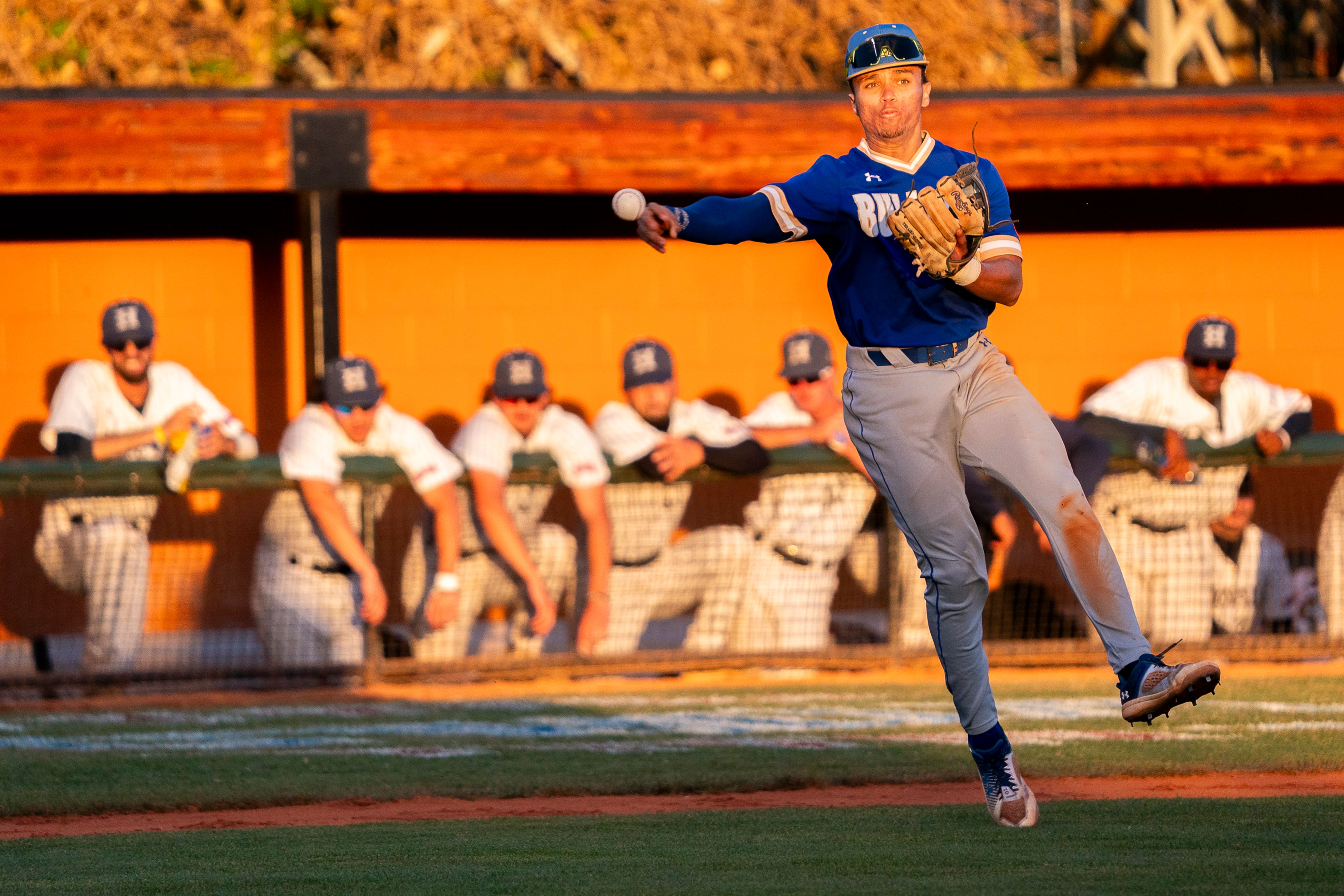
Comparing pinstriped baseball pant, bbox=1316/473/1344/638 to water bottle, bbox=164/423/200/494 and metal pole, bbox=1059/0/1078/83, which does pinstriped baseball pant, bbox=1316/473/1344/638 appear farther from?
metal pole, bbox=1059/0/1078/83

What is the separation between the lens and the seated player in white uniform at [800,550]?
8000 mm

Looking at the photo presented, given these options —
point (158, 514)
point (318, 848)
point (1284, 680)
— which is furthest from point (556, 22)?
point (318, 848)

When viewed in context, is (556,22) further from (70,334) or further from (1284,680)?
(1284,680)

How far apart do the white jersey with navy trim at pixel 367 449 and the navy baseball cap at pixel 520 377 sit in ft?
1.48

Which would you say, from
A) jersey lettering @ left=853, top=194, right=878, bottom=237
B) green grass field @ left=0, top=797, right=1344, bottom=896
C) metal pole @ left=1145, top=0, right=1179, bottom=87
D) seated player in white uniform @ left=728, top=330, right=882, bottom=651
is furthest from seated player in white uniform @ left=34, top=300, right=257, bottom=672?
metal pole @ left=1145, top=0, right=1179, bottom=87

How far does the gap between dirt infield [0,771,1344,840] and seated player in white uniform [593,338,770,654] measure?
259 centimetres

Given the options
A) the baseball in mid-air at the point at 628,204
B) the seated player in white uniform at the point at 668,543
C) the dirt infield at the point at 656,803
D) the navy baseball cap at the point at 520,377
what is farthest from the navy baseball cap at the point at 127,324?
the baseball in mid-air at the point at 628,204

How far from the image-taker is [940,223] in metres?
3.87

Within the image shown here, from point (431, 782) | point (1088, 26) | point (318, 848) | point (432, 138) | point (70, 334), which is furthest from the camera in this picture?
point (1088, 26)

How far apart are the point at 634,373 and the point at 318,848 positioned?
423cm

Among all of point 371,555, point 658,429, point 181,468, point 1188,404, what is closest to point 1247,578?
point 1188,404

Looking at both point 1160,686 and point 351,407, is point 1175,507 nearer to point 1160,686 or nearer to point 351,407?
point 351,407

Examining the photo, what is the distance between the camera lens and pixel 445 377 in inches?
385

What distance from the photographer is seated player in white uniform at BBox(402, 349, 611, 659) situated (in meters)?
7.75
